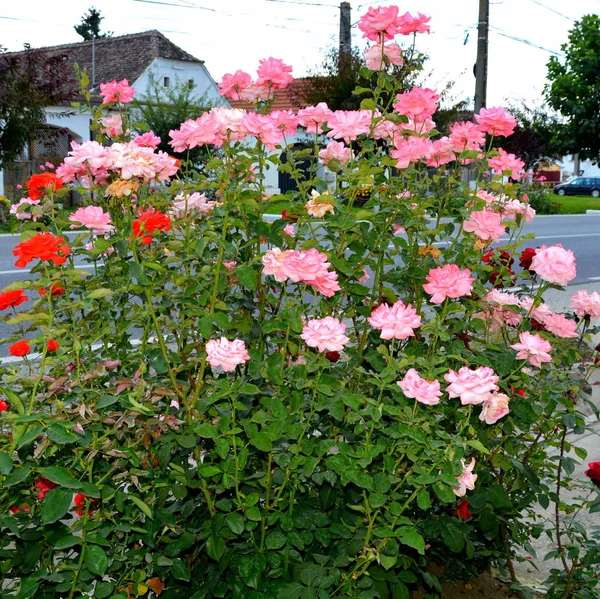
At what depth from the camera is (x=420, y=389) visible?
1.95 meters

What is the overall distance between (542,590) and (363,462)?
4.29 feet

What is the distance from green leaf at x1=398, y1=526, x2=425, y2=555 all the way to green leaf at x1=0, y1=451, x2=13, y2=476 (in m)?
0.90

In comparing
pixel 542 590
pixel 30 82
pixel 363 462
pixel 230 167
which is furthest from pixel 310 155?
pixel 30 82

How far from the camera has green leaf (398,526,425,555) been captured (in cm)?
195

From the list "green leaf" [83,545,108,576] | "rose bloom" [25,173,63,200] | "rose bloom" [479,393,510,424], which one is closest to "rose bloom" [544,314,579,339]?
"rose bloom" [479,393,510,424]

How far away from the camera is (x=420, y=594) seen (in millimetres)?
2670

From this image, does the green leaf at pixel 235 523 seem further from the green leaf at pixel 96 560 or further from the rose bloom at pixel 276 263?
the rose bloom at pixel 276 263

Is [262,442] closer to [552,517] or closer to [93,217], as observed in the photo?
[93,217]

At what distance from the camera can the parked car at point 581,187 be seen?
49469mm

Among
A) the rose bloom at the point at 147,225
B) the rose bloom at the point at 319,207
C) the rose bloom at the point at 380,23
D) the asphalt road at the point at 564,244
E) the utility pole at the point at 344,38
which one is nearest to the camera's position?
the rose bloom at the point at 147,225

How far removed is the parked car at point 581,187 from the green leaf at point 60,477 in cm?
5098

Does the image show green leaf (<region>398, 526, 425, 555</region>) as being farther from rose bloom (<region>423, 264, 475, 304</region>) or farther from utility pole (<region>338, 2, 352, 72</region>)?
utility pole (<region>338, 2, 352, 72</region>)

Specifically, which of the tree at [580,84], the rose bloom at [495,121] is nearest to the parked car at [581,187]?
the tree at [580,84]

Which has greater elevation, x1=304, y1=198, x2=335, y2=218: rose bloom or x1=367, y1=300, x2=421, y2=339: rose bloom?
x1=304, y1=198, x2=335, y2=218: rose bloom
